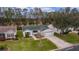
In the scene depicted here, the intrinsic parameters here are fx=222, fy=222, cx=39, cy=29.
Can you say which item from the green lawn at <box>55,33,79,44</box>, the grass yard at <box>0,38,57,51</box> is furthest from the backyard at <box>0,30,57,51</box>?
the green lawn at <box>55,33,79,44</box>

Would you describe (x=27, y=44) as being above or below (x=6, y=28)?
below

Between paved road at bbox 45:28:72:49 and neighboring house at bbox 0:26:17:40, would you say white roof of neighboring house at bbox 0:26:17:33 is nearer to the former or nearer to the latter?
neighboring house at bbox 0:26:17:40

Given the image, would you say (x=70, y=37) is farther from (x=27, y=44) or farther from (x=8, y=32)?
(x=8, y=32)

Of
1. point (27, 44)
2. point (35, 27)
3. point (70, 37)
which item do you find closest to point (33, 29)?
point (35, 27)

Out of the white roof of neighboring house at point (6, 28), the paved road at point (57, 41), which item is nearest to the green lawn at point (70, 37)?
the paved road at point (57, 41)
